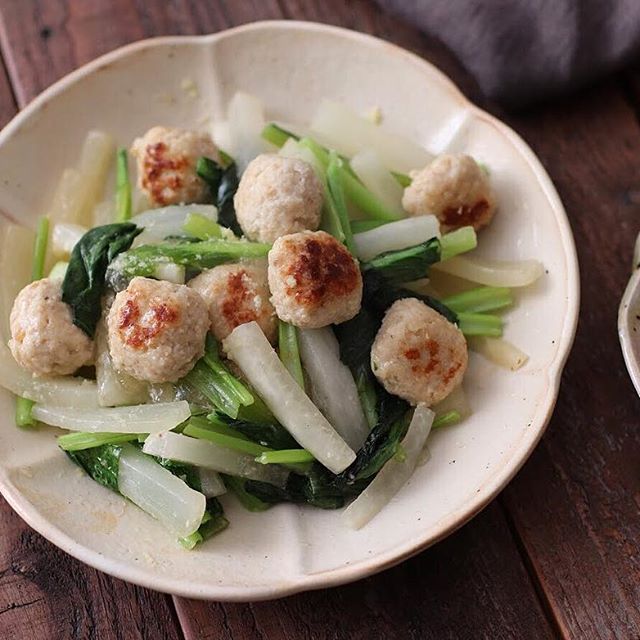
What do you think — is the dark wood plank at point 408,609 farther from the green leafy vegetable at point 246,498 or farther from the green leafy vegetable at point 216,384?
the green leafy vegetable at point 216,384

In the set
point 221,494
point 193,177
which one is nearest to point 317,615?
point 221,494

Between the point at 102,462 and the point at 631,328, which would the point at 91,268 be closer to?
the point at 102,462

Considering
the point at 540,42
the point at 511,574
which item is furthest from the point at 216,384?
the point at 540,42

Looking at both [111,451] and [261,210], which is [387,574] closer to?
[111,451]

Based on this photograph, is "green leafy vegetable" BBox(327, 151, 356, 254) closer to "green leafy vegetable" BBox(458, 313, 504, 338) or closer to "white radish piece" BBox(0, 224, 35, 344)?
"green leafy vegetable" BBox(458, 313, 504, 338)

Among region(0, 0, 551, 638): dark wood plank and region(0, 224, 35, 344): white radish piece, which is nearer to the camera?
region(0, 0, 551, 638): dark wood plank

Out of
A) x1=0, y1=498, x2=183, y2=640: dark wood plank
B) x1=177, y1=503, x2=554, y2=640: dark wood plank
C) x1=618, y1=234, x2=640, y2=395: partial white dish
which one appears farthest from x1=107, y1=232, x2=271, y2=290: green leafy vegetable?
x1=618, y1=234, x2=640, y2=395: partial white dish
